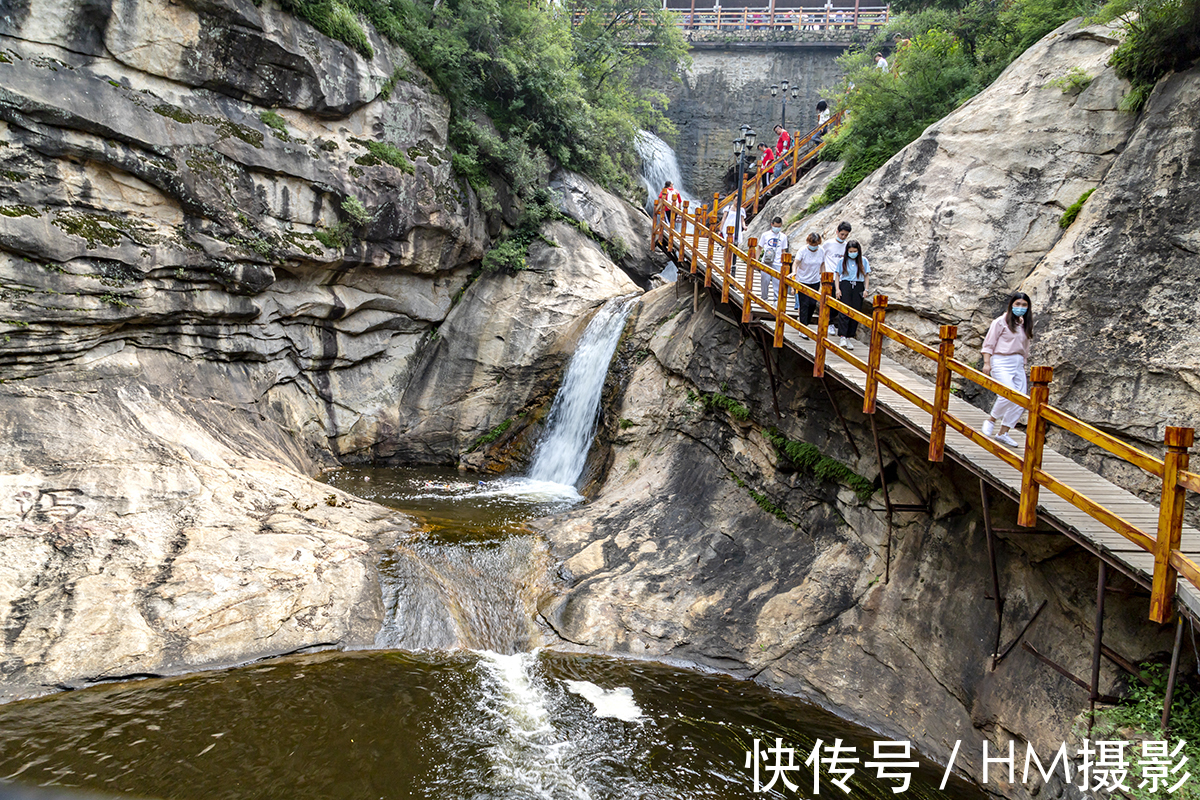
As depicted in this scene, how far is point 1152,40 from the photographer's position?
9008 mm

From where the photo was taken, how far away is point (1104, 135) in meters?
9.78

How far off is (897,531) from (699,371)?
4.92m

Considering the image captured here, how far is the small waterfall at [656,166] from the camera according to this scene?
27.4m

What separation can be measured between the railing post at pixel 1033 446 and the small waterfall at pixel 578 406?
9.67 m

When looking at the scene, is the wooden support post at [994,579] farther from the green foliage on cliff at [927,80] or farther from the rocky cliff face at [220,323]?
the green foliage on cliff at [927,80]

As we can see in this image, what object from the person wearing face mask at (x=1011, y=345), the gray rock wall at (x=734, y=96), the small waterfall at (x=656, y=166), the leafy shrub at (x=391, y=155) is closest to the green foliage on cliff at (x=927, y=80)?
the person wearing face mask at (x=1011, y=345)

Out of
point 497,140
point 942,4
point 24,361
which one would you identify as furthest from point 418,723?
point 942,4

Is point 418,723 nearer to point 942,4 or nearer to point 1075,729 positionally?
point 1075,729

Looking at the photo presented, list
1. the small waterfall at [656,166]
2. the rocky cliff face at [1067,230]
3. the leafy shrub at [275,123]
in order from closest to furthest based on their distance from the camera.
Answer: the rocky cliff face at [1067,230] → the leafy shrub at [275,123] → the small waterfall at [656,166]

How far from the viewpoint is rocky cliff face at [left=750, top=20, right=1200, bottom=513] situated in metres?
7.60

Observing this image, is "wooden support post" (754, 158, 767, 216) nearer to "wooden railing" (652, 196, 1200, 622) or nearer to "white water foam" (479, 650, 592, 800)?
"wooden railing" (652, 196, 1200, 622)

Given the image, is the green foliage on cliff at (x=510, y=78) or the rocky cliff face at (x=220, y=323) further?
the green foliage on cliff at (x=510, y=78)

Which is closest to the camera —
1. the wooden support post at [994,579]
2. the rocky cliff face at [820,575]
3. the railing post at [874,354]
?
the rocky cliff face at [820,575]

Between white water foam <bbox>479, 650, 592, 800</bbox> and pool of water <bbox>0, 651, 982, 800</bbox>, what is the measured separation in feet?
0.06
